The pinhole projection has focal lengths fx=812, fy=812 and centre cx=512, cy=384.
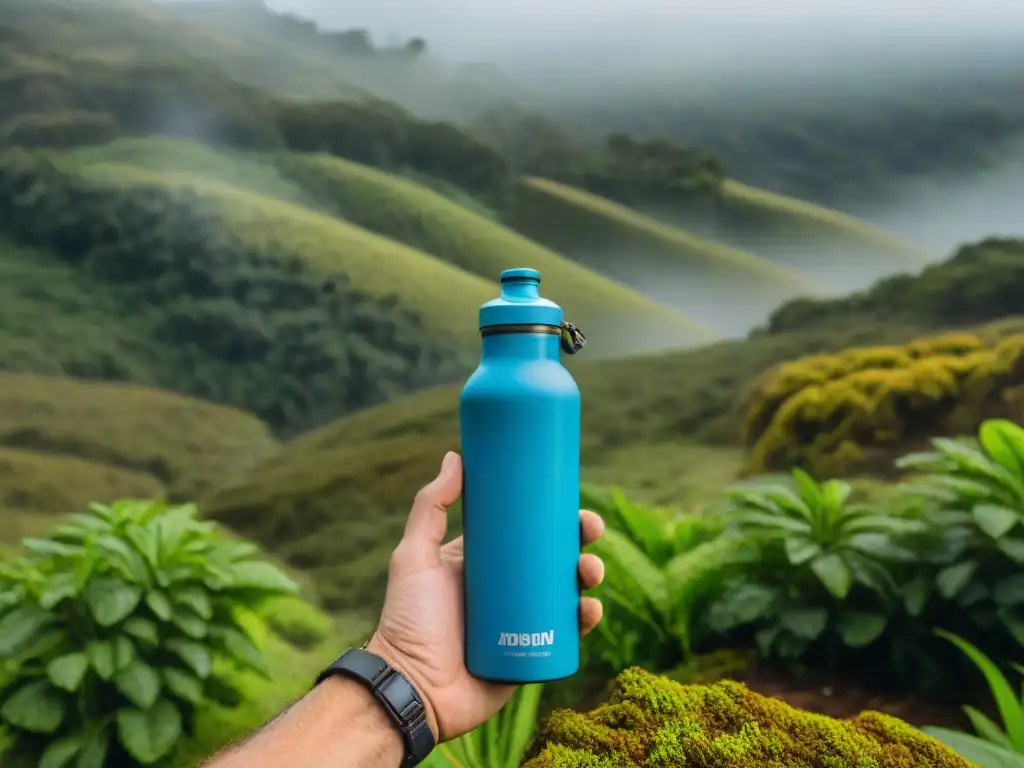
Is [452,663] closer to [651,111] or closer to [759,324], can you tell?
[759,324]

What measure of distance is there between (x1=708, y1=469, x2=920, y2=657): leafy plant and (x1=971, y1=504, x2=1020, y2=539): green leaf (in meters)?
0.23

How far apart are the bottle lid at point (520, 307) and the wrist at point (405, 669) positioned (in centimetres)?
69

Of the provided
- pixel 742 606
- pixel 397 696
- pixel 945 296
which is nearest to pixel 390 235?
pixel 945 296

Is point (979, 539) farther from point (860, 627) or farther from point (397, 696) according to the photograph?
point (397, 696)

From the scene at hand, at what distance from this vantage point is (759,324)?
17.5 feet

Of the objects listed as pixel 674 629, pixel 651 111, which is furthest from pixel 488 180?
pixel 674 629

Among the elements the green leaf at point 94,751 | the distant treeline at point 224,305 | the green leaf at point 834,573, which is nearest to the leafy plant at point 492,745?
the green leaf at point 834,573

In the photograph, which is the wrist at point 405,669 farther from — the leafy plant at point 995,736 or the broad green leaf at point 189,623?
the broad green leaf at point 189,623

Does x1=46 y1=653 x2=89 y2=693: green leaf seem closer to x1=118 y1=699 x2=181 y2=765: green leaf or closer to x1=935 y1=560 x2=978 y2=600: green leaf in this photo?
x1=118 y1=699 x2=181 y2=765: green leaf

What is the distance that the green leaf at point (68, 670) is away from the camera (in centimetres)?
266

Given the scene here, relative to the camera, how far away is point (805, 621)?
2.73m

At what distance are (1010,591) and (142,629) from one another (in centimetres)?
291

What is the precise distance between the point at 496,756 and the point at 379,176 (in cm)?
470

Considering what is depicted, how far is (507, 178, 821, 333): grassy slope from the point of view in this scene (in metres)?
5.42
